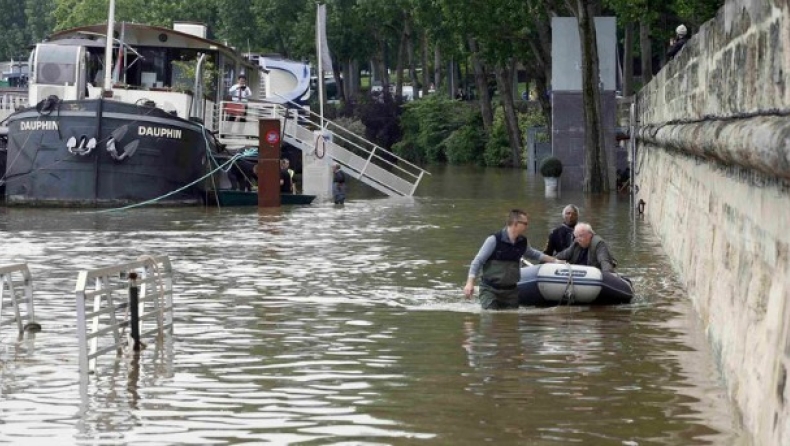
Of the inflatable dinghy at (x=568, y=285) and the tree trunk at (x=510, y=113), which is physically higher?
the tree trunk at (x=510, y=113)

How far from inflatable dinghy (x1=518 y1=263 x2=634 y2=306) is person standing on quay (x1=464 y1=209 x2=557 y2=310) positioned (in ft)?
0.74

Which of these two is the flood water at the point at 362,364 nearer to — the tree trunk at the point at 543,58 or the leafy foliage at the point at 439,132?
the tree trunk at the point at 543,58

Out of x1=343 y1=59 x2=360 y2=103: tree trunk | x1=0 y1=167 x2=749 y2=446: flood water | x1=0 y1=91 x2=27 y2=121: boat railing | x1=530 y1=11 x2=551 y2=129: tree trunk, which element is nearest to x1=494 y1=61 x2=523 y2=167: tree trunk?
x1=530 y1=11 x2=551 y2=129: tree trunk

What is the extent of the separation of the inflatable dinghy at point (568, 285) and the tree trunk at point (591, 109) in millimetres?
29728

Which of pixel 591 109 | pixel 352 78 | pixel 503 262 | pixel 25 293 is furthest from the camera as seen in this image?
pixel 352 78

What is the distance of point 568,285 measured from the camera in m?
19.4

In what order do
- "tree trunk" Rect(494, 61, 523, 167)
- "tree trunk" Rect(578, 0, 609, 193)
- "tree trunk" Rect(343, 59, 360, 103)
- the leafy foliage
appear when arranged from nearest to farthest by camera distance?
"tree trunk" Rect(578, 0, 609, 193) → "tree trunk" Rect(494, 61, 523, 167) → the leafy foliage → "tree trunk" Rect(343, 59, 360, 103)

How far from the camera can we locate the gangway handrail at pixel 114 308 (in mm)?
13898

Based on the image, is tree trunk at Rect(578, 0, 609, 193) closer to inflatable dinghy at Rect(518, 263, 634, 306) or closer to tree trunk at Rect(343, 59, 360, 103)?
inflatable dinghy at Rect(518, 263, 634, 306)

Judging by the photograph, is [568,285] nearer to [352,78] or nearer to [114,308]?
[114,308]

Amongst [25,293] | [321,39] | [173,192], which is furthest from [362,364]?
[321,39]

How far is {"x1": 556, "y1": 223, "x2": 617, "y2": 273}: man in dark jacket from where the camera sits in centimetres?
2008

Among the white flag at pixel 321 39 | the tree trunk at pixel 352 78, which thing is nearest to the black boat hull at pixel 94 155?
the white flag at pixel 321 39

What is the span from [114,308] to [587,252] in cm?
697
